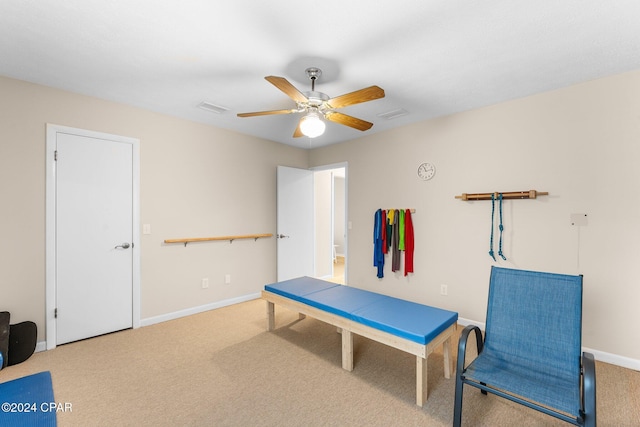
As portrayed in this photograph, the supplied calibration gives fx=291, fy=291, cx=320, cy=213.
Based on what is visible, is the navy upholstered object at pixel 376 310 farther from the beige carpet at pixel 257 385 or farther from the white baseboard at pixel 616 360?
the white baseboard at pixel 616 360

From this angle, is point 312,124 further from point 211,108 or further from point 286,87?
point 211,108

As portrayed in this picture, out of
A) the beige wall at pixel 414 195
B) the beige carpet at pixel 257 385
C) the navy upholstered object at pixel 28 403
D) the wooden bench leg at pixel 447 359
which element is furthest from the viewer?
the beige wall at pixel 414 195

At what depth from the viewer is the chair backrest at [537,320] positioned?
1.82m

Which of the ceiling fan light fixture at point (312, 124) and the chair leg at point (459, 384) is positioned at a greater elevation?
the ceiling fan light fixture at point (312, 124)

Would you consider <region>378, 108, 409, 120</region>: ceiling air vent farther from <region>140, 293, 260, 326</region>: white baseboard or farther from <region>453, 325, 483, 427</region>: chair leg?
<region>140, 293, 260, 326</region>: white baseboard

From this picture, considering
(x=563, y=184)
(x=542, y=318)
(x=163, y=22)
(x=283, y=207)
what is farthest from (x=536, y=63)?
(x=283, y=207)

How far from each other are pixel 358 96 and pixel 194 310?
10.8ft

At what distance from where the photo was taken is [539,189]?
2.91 m

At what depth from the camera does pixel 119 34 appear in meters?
1.96

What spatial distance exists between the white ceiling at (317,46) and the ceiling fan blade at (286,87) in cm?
30

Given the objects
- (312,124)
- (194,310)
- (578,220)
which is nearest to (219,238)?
(194,310)

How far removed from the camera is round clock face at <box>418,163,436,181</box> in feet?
12.1

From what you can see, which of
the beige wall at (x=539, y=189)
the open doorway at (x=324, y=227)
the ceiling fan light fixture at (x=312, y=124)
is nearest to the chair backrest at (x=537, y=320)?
the beige wall at (x=539, y=189)

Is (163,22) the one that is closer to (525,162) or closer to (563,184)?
(525,162)
